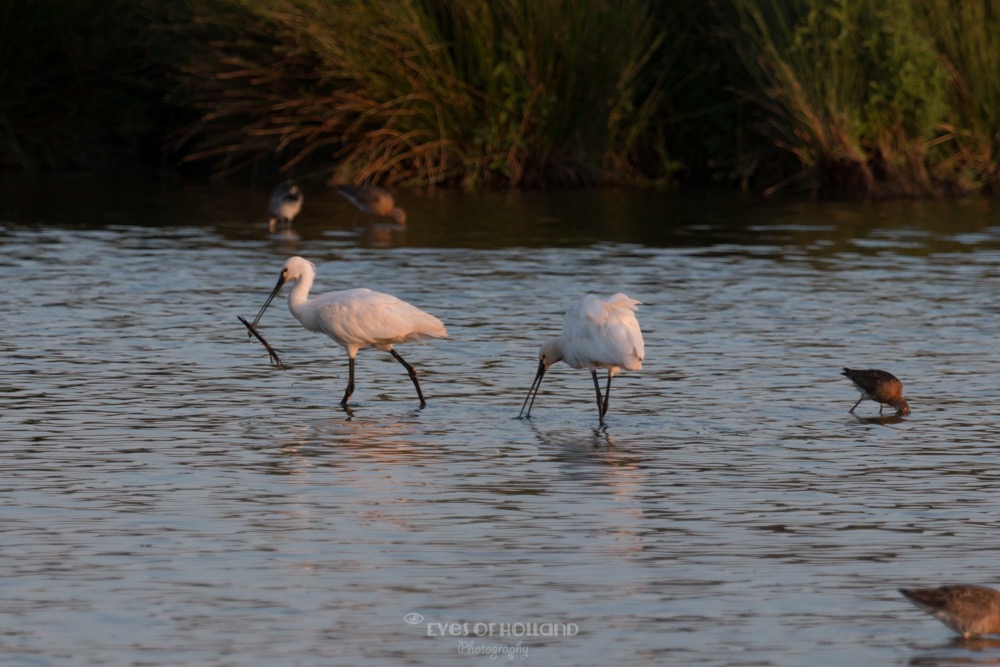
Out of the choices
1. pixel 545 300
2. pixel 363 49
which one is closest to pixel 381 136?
pixel 363 49

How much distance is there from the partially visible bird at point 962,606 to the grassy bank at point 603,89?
17.0 m

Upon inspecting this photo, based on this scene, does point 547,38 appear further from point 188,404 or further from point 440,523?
point 440,523

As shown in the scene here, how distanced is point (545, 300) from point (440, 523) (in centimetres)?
735

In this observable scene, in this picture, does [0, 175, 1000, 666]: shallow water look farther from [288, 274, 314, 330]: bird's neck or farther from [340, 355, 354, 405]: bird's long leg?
[288, 274, 314, 330]: bird's neck

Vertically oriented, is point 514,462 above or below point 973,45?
below

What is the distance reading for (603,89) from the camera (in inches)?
953

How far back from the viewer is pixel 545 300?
14.7 metres

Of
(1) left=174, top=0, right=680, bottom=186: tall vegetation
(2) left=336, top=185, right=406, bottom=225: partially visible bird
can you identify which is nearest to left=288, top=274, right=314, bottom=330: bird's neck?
(2) left=336, top=185, right=406, bottom=225: partially visible bird

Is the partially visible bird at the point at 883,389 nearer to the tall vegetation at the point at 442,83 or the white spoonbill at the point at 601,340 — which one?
the white spoonbill at the point at 601,340

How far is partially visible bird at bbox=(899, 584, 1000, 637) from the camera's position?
230 inches

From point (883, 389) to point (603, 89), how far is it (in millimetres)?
14636

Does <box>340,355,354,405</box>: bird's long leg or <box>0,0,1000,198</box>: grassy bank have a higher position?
<box>0,0,1000,198</box>: grassy bank

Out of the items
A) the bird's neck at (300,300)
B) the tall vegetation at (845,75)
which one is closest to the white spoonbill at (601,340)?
the bird's neck at (300,300)

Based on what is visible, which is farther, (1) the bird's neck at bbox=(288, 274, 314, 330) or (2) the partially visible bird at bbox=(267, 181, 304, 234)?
(2) the partially visible bird at bbox=(267, 181, 304, 234)
